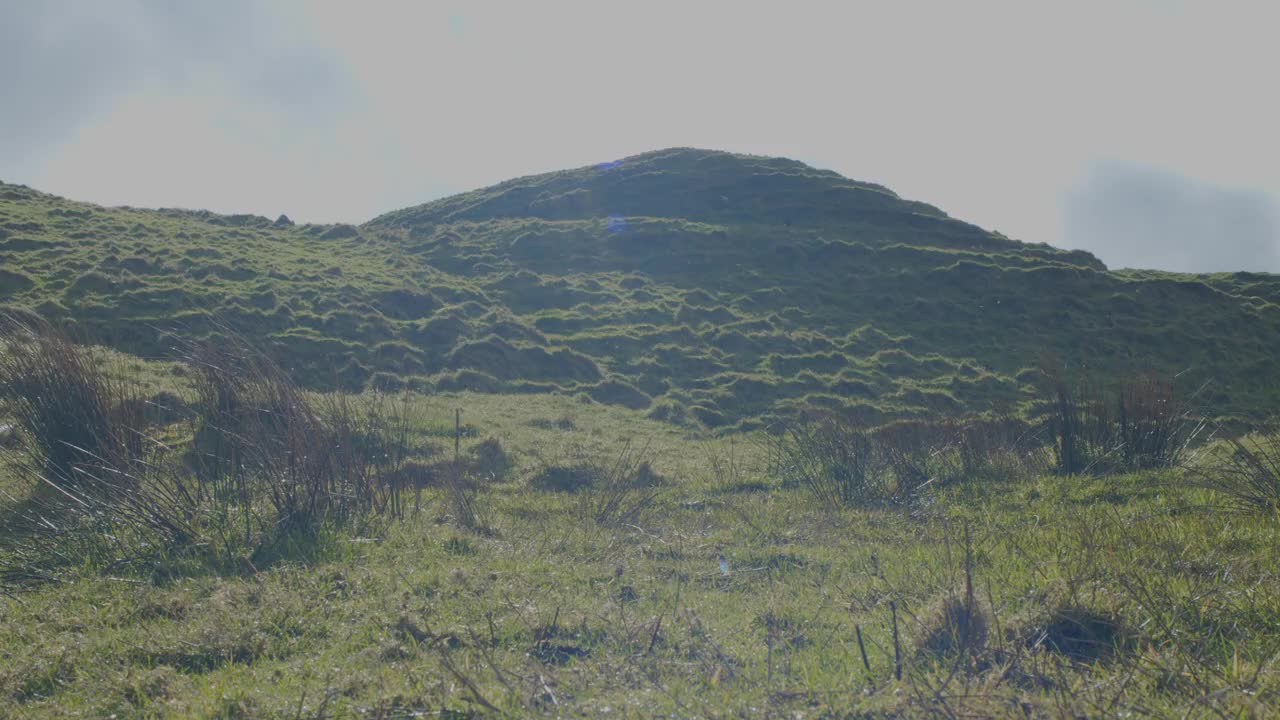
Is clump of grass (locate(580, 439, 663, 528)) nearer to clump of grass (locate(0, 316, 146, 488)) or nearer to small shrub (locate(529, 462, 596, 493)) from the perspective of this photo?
small shrub (locate(529, 462, 596, 493))

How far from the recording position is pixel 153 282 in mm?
23094

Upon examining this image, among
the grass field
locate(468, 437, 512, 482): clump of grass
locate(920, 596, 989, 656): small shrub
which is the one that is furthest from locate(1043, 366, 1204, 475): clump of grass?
locate(468, 437, 512, 482): clump of grass

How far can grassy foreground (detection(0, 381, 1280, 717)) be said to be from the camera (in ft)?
12.1

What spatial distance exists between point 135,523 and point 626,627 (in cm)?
384

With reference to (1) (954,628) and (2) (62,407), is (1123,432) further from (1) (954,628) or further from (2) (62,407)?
(2) (62,407)

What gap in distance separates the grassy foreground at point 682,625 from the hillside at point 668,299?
14.2 metres

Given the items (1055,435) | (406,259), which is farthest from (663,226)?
(1055,435)

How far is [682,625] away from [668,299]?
25.7 metres

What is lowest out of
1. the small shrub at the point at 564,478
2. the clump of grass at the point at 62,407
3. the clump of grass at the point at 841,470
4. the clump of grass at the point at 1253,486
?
the small shrub at the point at 564,478

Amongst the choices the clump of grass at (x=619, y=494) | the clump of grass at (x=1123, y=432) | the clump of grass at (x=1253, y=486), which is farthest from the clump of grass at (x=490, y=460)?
the clump of grass at (x=1253, y=486)

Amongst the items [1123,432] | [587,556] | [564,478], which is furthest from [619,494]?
[1123,432]

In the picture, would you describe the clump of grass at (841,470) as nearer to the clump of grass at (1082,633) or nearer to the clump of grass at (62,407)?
the clump of grass at (1082,633)

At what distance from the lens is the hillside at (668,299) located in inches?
888

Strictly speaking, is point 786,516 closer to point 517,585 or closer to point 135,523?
point 517,585
